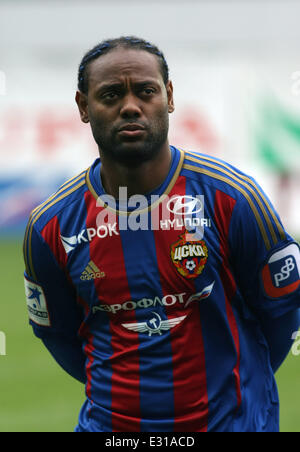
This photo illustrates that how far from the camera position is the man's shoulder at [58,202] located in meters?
2.80

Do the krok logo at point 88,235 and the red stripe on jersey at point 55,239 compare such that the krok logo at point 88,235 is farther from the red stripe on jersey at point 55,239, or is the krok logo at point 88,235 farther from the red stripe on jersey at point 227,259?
the red stripe on jersey at point 227,259

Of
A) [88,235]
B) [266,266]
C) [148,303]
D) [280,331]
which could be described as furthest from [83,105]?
[280,331]

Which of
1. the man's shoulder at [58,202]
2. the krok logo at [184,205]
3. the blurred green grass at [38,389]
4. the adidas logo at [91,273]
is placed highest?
the man's shoulder at [58,202]

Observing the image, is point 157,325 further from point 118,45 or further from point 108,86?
point 118,45

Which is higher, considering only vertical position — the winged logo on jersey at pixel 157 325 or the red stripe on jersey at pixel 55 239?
the red stripe on jersey at pixel 55 239

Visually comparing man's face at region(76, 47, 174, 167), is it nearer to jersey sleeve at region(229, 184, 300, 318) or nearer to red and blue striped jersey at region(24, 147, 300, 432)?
red and blue striped jersey at region(24, 147, 300, 432)

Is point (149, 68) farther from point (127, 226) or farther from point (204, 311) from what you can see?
point (204, 311)

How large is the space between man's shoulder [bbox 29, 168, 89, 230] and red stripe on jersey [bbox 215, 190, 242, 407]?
52 cm

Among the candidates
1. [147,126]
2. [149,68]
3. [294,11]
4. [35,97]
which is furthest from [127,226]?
[294,11]

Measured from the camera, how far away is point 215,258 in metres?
2.63

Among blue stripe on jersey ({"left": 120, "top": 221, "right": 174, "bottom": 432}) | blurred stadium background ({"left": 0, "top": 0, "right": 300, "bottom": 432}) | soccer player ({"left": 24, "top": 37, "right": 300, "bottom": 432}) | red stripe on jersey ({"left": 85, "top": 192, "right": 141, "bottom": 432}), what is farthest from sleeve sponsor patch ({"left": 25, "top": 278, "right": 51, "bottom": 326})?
blurred stadium background ({"left": 0, "top": 0, "right": 300, "bottom": 432})

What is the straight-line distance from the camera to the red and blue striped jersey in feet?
8.57

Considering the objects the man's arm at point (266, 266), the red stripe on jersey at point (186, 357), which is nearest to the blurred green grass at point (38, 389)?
the man's arm at point (266, 266)

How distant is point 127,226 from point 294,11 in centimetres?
1313
